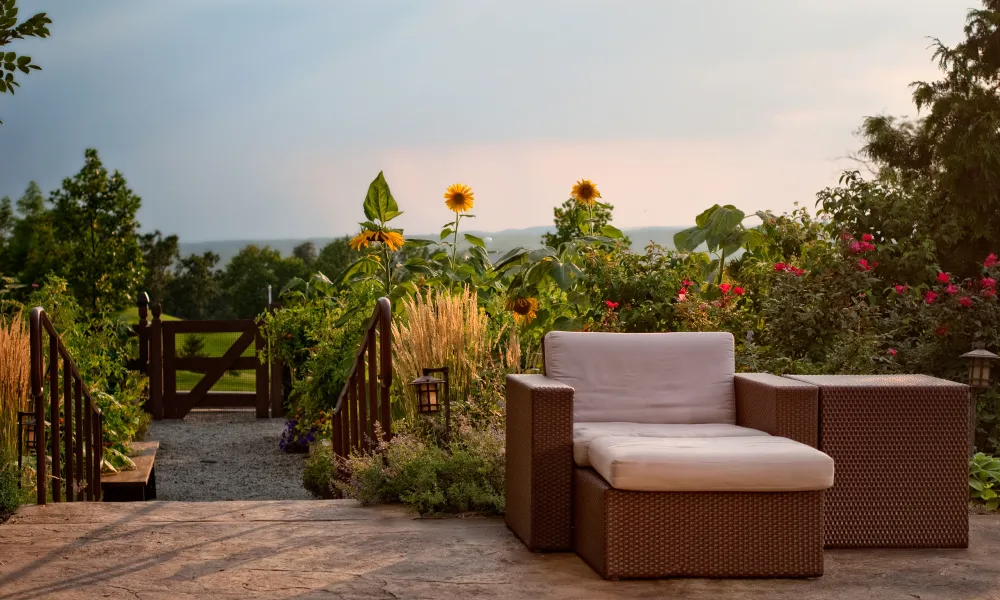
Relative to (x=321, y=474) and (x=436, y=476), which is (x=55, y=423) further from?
(x=321, y=474)

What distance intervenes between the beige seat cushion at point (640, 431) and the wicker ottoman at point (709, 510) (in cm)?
22

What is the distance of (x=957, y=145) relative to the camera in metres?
11.1

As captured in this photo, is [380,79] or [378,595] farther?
[380,79]

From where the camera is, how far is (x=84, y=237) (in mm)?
13281

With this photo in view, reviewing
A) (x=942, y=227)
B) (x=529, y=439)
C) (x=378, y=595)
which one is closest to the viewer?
(x=378, y=595)

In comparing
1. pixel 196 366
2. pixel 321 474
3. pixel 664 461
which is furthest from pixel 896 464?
pixel 196 366

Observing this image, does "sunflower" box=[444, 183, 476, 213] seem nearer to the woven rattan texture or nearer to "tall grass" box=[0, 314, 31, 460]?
"tall grass" box=[0, 314, 31, 460]

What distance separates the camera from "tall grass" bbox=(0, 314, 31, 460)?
4922 millimetres

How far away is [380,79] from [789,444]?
36.9 feet

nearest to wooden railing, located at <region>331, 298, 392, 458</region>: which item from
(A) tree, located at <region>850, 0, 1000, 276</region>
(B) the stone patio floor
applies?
(B) the stone patio floor

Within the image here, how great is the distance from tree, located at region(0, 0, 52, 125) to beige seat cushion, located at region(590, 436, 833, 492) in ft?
6.94

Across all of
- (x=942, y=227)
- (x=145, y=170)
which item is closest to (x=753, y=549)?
(x=942, y=227)

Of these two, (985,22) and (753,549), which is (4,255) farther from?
(753,549)

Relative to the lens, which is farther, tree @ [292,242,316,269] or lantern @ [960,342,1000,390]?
tree @ [292,242,316,269]
